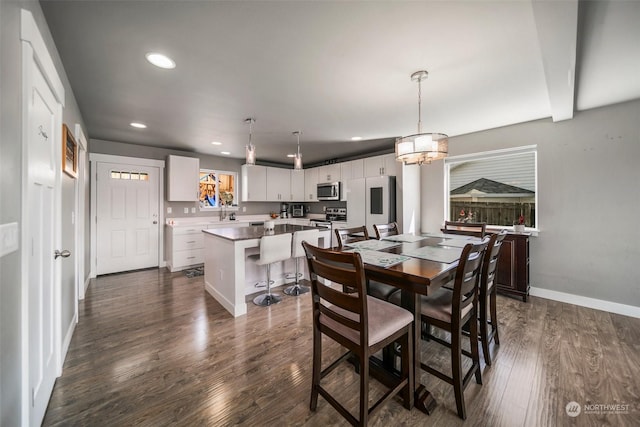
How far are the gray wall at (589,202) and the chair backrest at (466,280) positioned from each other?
244 centimetres

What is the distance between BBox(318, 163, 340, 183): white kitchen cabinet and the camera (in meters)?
5.20

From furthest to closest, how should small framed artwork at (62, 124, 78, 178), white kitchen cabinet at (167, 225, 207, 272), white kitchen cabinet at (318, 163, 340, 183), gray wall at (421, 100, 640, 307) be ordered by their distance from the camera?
white kitchen cabinet at (318, 163, 340, 183), white kitchen cabinet at (167, 225, 207, 272), gray wall at (421, 100, 640, 307), small framed artwork at (62, 124, 78, 178)

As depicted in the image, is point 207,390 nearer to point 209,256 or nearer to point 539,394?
point 209,256

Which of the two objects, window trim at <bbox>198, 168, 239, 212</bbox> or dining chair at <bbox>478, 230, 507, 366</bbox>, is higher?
window trim at <bbox>198, 168, 239, 212</bbox>

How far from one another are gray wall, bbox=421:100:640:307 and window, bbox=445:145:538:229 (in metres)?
0.17

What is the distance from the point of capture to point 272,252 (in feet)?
9.12

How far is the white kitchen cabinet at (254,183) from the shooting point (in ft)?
17.8

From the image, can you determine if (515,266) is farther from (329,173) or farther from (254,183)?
(254,183)

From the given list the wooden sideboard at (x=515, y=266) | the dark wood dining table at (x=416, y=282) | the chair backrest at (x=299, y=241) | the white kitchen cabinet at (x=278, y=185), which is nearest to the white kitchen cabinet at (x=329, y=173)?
the white kitchen cabinet at (x=278, y=185)

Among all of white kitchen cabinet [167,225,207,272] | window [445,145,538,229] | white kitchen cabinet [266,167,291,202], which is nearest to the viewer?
window [445,145,538,229]

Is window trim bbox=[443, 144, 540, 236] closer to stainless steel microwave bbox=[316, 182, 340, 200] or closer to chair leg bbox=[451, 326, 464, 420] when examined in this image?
stainless steel microwave bbox=[316, 182, 340, 200]

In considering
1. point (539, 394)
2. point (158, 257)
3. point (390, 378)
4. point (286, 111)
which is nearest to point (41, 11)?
point (286, 111)

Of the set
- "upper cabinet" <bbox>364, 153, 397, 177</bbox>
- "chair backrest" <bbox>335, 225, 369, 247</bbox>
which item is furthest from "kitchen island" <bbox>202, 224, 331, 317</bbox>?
"upper cabinet" <bbox>364, 153, 397, 177</bbox>

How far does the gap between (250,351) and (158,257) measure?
357cm
